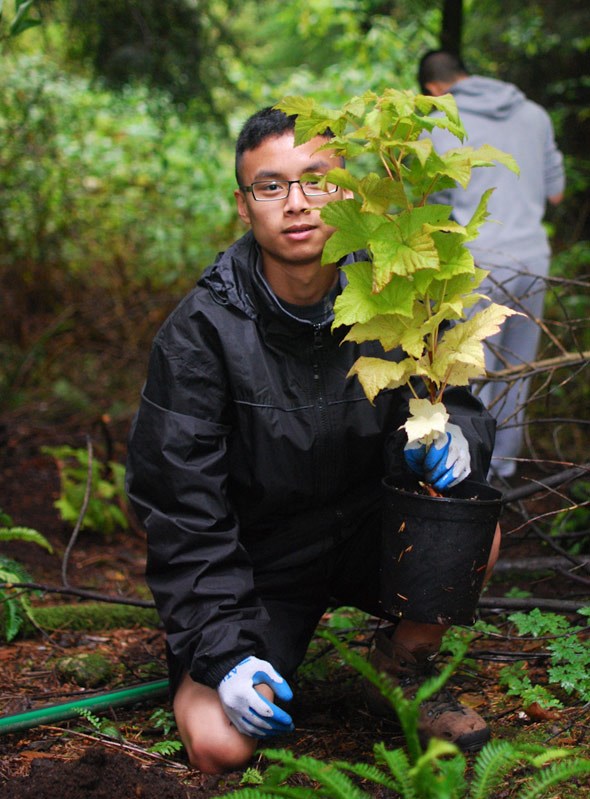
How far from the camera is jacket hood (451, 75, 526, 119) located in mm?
4465

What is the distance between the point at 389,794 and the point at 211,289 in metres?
1.46

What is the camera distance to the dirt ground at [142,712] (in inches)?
79.0

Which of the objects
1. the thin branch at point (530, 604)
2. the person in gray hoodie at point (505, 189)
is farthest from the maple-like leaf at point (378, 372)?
the person in gray hoodie at point (505, 189)

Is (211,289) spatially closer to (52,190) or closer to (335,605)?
(335,605)

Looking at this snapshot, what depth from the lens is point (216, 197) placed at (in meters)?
8.46

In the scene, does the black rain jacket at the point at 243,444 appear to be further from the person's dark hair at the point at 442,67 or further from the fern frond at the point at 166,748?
the person's dark hair at the point at 442,67

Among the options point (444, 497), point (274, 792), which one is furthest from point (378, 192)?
point (274, 792)

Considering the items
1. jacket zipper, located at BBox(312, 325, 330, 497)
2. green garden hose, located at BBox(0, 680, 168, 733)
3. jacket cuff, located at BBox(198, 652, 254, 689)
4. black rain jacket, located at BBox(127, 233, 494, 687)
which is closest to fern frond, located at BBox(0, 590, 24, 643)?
green garden hose, located at BBox(0, 680, 168, 733)

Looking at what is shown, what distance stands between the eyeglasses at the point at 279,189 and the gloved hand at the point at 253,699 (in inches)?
51.2

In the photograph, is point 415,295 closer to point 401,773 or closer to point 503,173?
point 401,773

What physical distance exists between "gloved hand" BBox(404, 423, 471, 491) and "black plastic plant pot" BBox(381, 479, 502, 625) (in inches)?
2.7

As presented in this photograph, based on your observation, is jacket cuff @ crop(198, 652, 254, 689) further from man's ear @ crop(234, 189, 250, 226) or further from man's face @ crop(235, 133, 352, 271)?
man's ear @ crop(234, 189, 250, 226)

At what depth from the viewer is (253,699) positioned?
6.89 ft

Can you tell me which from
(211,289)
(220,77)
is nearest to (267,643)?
(211,289)
